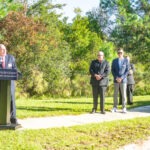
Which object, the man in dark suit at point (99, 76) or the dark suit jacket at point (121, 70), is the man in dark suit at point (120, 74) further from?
the man in dark suit at point (99, 76)

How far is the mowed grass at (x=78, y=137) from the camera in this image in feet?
25.8

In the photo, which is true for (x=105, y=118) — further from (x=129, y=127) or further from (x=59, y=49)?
(x=59, y=49)

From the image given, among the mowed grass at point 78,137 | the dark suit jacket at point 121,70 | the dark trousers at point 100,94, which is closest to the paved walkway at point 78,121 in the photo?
the mowed grass at point 78,137

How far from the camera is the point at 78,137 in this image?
28.4 ft

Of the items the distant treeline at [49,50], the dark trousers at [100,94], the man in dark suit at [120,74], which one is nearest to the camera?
the dark trousers at [100,94]

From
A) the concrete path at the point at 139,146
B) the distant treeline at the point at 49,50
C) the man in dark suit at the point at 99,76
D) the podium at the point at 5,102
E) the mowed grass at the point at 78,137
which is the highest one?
the distant treeline at the point at 49,50

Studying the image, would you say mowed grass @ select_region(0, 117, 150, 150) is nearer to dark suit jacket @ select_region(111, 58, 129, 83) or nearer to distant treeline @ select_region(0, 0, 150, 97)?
dark suit jacket @ select_region(111, 58, 129, 83)

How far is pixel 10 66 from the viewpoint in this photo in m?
9.69

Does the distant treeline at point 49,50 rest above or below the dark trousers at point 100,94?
above

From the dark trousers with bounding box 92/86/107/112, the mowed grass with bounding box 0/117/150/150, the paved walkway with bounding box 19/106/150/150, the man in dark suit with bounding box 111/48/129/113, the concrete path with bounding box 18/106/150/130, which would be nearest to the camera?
the mowed grass with bounding box 0/117/150/150

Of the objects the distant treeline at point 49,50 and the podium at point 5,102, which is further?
the distant treeline at point 49,50

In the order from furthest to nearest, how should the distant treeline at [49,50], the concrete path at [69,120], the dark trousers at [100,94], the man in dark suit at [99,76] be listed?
the distant treeline at [49,50] < the man in dark suit at [99,76] < the dark trousers at [100,94] < the concrete path at [69,120]

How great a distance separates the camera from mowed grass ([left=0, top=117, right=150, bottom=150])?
788cm

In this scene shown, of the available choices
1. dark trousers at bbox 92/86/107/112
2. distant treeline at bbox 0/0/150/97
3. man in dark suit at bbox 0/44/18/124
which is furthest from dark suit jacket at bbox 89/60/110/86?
distant treeline at bbox 0/0/150/97
